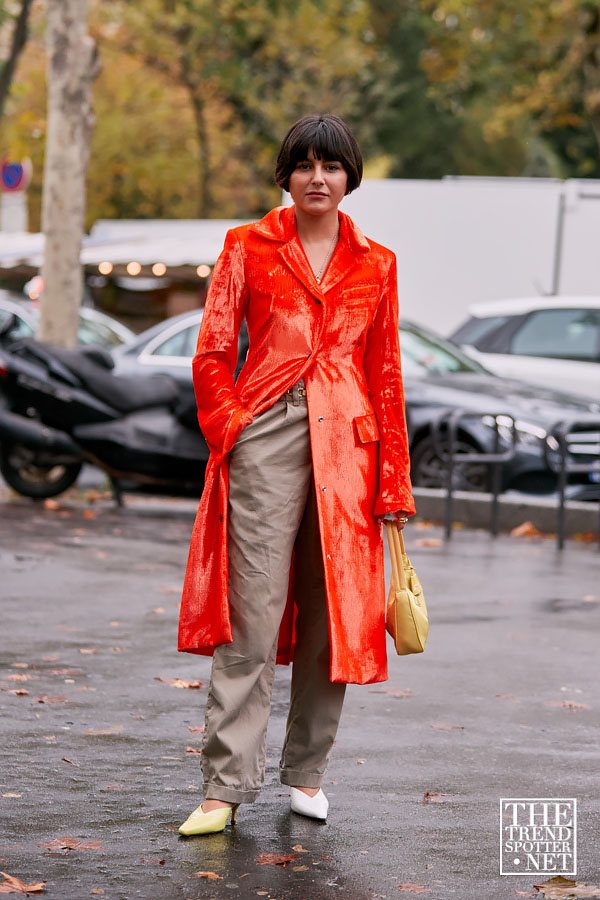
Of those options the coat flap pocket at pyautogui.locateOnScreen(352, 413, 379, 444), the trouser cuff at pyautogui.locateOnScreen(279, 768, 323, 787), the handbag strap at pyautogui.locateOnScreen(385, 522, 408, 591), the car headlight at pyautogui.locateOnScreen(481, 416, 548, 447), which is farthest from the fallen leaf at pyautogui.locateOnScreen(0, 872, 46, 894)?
the car headlight at pyautogui.locateOnScreen(481, 416, 548, 447)

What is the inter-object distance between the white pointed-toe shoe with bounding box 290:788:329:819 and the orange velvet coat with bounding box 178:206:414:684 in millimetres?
401

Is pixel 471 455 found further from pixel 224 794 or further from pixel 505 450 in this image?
pixel 224 794

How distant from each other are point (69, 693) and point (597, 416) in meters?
7.76

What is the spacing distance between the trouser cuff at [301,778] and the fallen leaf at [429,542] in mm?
7150

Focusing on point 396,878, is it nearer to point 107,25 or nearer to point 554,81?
point 554,81

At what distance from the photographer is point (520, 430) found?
1323cm

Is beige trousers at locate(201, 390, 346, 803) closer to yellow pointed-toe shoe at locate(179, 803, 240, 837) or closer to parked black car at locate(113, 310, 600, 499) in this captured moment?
yellow pointed-toe shoe at locate(179, 803, 240, 837)

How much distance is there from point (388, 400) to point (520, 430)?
27.9 feet

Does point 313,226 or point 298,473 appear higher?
point 313,226

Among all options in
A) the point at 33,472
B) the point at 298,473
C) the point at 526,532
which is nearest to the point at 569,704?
the point at 298,473

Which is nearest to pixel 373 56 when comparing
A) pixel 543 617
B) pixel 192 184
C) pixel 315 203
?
pixel 192 184

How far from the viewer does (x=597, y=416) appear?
13.4m

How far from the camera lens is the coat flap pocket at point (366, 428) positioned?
4.78 meters

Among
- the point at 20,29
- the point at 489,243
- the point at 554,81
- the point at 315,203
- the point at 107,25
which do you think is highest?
the point at 107,25
